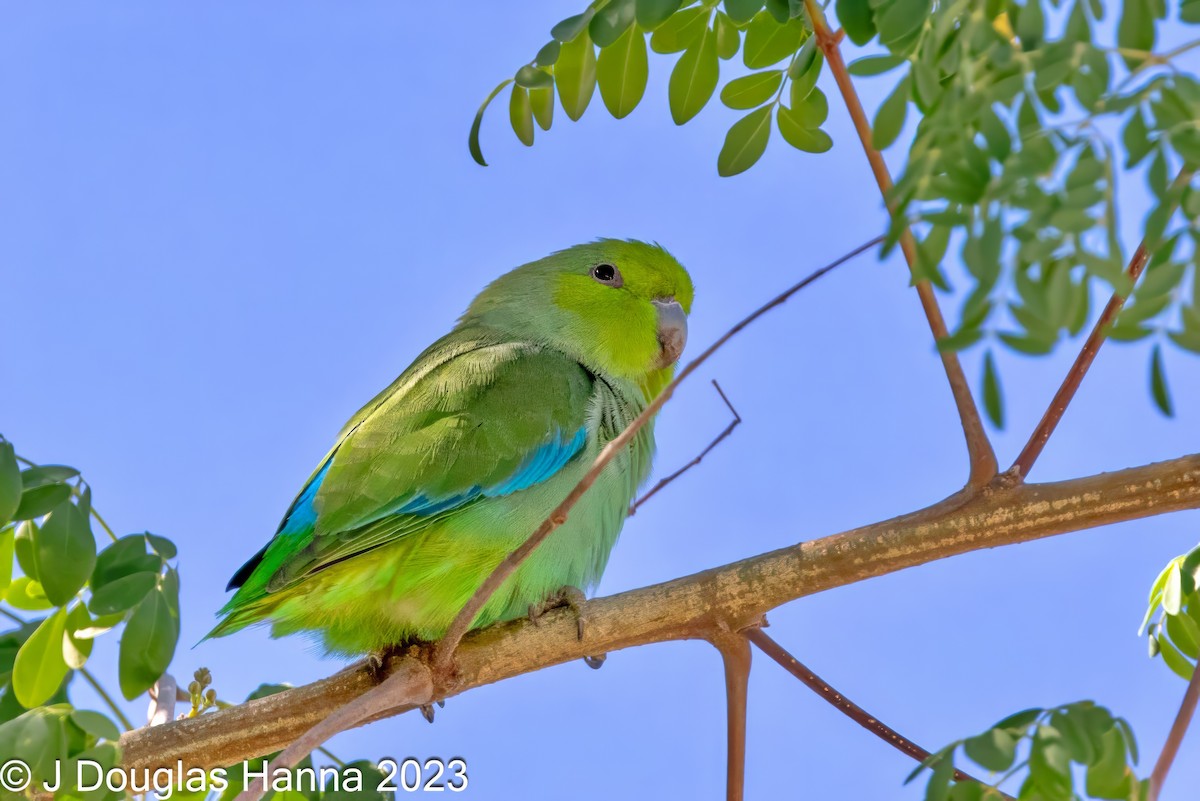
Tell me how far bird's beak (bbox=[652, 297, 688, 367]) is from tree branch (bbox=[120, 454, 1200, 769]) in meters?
1.49

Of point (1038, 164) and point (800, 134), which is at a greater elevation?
point (800, 134)

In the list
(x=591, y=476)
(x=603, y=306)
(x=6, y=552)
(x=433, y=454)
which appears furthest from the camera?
(x=603, y=306)

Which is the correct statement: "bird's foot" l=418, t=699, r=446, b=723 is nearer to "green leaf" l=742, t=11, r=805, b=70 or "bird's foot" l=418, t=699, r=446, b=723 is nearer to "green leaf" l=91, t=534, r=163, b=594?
"green leaf" l=91, t=534, r=163, b=594

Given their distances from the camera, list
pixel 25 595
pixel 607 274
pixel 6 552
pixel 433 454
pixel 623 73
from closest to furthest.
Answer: pixel 623 73 → pixel 6 552 → pixel 25 595 → pixel 433 454 → pixel 607 274

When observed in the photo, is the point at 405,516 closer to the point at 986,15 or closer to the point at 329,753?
the point at 329,753

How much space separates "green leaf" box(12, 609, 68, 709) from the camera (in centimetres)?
274

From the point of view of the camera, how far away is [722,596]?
8.70ft

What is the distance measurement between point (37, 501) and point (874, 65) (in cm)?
211

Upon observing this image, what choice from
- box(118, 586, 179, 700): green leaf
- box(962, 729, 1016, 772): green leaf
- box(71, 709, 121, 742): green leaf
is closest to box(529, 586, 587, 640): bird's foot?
box(118, 586, 179, 700): green leaf

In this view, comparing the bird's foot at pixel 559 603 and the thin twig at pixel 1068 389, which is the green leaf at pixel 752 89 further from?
the bird's foot at pixel 559 603

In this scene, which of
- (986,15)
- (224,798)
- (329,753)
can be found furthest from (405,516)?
(986,15)

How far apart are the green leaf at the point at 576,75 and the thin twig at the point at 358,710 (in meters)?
1.41

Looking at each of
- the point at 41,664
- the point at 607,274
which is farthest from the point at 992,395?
the point at 607,274

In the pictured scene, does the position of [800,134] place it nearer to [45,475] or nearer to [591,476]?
[591,476]
